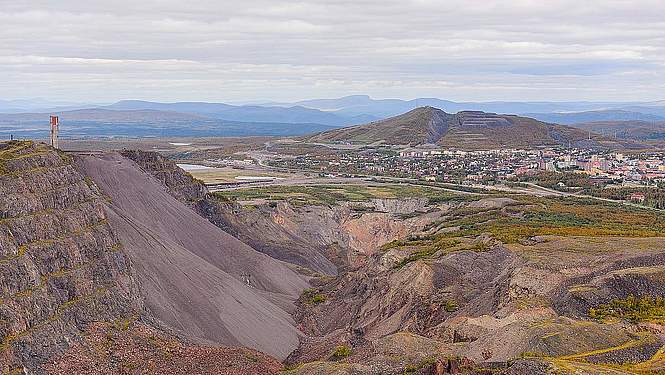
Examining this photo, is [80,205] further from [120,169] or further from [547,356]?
[547,356]

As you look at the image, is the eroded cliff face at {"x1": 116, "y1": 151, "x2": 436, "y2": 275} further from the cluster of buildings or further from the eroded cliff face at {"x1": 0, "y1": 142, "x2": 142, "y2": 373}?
the cluster of buildings

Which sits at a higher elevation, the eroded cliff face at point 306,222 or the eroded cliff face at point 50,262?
the eroded cliff face at point 50,262

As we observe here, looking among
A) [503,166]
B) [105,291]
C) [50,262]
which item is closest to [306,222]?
[105,291]

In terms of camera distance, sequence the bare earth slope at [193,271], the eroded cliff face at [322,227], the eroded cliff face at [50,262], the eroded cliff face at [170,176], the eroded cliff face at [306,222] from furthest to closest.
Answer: the eroded cliff face at [322,227] < the eroded cliff face at [306,222] < the eroded cliff face at [170,176] < the bare earth slope at [193,271] < the eroded cliff face at [50,262]

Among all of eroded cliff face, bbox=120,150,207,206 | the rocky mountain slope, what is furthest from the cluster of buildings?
the rocky mountain slope

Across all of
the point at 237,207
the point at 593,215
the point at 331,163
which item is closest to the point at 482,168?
the point at 331,163

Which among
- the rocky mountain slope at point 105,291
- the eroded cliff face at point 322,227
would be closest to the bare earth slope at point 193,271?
the rocky mountain slope at point 105,291

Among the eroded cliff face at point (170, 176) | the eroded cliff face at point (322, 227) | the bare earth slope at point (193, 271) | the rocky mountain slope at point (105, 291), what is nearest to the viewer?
the rocky mountain slope at point (105, 291)

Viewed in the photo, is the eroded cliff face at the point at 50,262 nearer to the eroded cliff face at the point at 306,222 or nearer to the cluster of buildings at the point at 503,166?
the eroded cliff face at the point at 306,222
